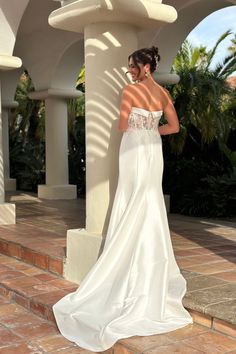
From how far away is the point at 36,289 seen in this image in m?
4.99

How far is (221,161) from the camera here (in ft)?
36.7

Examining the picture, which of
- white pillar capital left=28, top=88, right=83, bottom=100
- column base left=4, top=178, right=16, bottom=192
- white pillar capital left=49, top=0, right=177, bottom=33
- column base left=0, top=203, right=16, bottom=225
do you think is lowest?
column base left=0, top=203, right=16, bottom=225

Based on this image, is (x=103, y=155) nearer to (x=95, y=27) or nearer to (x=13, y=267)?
(x=95, y=27)

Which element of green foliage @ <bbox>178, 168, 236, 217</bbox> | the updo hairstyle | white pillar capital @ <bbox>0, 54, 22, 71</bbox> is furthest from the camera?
green foliage @ <bbox>178, 168, 236, 217</bbox>

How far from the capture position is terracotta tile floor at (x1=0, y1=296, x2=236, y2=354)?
11.2 ft

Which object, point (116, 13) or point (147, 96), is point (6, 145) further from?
point (147, 96)

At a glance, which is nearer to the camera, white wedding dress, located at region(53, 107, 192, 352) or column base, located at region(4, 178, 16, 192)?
white wedding dress, located at region(53, 107, 192, 352)

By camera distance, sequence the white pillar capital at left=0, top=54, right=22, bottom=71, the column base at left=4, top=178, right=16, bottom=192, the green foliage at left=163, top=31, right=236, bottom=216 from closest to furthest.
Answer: the white pillar capital at left=0, top=54, right=22, bottom=71 < the green foliage at left=163, top=31, right=236, bottom=216 < the column base at left=4, top=178, right=16, bottom=192

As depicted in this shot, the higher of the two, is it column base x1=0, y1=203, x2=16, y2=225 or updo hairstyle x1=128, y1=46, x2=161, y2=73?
updo hairstyle x1=128, y1=46, x2=161, y2=73

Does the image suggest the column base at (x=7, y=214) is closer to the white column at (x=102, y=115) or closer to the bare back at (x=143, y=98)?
the white column at (x=102, y=115)

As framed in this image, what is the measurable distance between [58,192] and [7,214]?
3.97 metres

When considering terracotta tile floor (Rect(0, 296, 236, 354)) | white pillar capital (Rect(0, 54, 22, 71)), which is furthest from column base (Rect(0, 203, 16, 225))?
terracotta tile floor (Rect(0, 296, 236, 354))

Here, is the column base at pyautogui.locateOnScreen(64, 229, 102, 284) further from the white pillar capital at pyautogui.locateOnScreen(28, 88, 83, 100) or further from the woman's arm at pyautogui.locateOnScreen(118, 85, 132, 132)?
the white pillar capital at pyautogui.locateOnScreen(28, 88, 83, 100)

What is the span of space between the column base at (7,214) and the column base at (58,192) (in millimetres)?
3866
